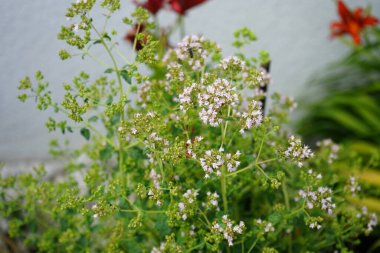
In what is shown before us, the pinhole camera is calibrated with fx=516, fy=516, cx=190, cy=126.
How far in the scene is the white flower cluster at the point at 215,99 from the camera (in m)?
0.69

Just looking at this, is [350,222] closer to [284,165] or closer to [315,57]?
[284,165]

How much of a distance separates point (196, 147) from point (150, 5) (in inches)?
28.8

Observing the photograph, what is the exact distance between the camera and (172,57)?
99cm

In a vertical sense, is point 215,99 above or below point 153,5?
below

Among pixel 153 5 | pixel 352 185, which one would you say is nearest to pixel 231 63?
pixel 352 185

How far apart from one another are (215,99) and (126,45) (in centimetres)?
133

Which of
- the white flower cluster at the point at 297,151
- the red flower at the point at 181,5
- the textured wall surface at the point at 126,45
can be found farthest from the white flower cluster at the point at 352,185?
the textured wall surface at the point at 126,45

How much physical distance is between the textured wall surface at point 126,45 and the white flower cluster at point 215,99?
1146 millimetres

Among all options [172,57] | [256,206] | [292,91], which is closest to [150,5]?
[172,57]

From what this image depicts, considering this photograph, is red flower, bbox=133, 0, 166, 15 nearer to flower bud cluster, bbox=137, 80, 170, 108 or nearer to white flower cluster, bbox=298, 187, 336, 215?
flower bud cluster, bbox=137, 80, 170, 108

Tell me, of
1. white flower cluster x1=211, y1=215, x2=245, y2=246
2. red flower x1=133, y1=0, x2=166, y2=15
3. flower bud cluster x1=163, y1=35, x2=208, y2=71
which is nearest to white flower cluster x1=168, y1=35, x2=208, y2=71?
flower bud cluster x1=163, y1=35, x2=208, y2=71

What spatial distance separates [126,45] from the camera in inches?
77.2

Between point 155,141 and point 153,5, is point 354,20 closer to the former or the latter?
point 153,5

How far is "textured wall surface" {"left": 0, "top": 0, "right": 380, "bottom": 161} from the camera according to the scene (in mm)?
1808
